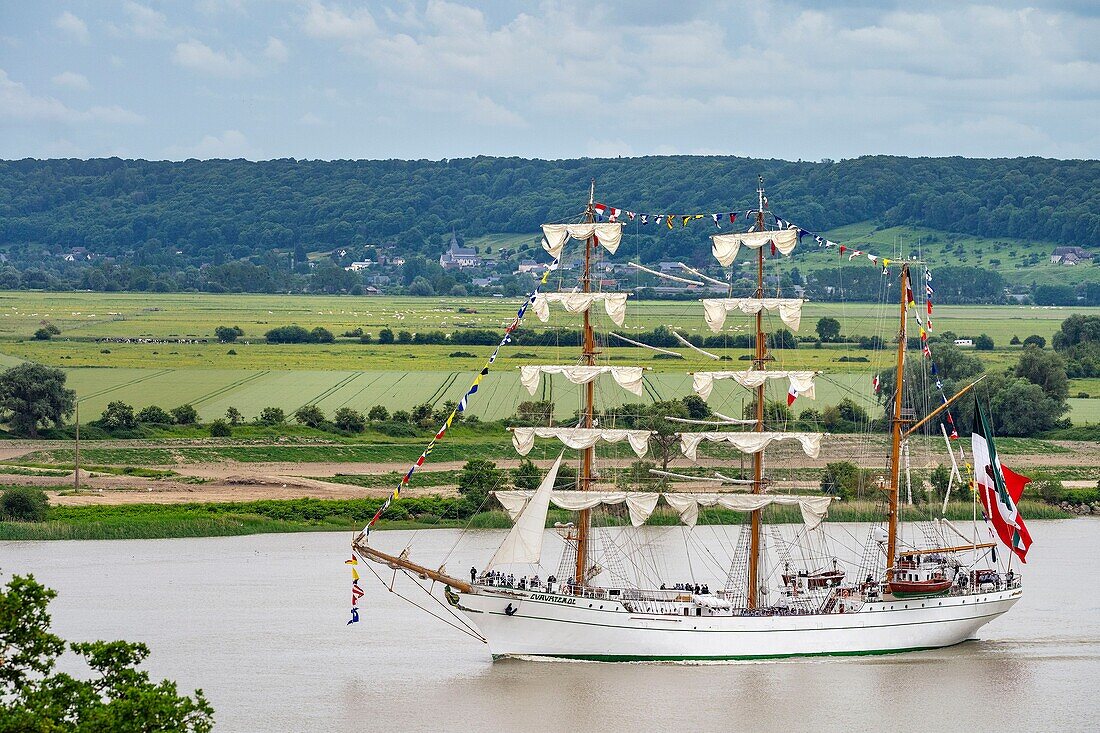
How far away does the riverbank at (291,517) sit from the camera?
54750 mm

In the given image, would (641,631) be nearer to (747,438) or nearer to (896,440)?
(747,438)

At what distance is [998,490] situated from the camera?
137ft

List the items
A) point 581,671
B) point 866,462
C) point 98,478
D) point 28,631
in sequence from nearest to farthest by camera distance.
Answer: point 28,631 < point 581,671 < point 98,478 < point 866,462

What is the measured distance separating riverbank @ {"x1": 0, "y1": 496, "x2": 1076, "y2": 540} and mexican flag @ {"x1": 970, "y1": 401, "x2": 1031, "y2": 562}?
12398 mm

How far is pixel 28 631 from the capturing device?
79.3ft

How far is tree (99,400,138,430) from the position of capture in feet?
244

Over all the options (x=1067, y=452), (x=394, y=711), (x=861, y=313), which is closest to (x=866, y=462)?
(x=1067, y=452)

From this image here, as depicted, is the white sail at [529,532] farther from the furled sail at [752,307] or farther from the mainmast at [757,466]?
the furled sail at [752,307]

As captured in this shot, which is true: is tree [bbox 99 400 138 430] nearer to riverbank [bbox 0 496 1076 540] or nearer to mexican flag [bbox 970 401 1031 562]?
riverbank [bbox 0 496 1076 540]

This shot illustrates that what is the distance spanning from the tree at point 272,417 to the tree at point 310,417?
0.77 m

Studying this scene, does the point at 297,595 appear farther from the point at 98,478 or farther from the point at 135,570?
the point at 98,478

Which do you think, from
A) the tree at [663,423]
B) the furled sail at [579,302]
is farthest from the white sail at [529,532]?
the tree at [663,423]

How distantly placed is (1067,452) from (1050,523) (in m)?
16.8

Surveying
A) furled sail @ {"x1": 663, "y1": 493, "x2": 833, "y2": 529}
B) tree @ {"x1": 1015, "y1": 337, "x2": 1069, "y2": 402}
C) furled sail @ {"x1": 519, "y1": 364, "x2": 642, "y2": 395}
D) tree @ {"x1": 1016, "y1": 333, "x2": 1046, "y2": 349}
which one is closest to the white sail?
furled sail @ {"x1": 519, "y1": 364, "x2": 642, "y2": 395}
